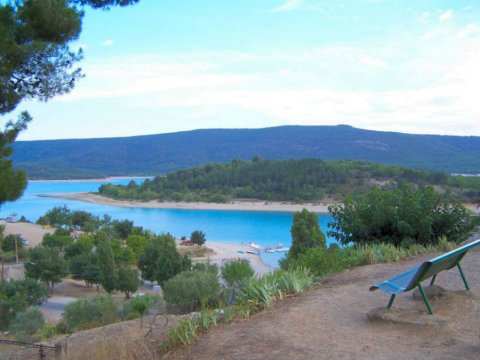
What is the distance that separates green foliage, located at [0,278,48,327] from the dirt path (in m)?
17.0

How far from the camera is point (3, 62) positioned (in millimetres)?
5637

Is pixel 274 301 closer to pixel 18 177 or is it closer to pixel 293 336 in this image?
pixel 293 336

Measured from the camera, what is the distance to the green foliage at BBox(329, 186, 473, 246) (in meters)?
8.63

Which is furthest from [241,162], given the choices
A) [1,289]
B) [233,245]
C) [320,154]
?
[1,289]

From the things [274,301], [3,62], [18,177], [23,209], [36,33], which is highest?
[36,33]

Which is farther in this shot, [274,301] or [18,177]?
[18,177]

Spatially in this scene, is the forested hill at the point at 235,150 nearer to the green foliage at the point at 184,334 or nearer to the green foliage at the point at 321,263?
the green foliage at the point at 321,263

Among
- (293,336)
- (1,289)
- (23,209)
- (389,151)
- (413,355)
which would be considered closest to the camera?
(413,355)

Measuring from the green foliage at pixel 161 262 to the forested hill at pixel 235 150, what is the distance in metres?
85.8

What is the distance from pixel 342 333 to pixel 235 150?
14109cm

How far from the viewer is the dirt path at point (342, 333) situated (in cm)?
354

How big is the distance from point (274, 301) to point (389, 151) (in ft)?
397

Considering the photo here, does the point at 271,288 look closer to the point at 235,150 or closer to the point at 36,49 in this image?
the point at 36,49

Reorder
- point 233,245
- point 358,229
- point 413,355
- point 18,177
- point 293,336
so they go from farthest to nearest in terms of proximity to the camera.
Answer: point 233,245, point 358,229, point 18,177, point 293,336, point 413,355
